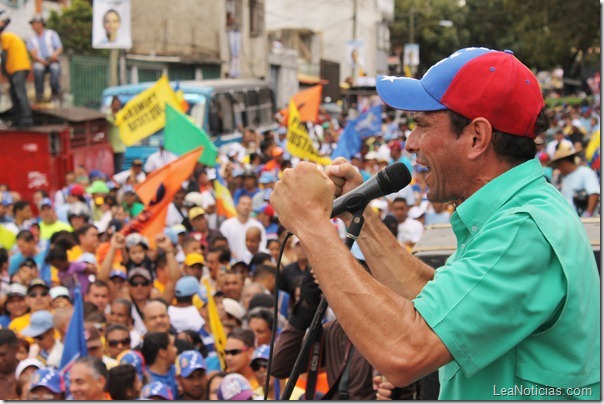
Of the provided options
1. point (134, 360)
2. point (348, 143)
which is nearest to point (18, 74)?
point (348, 143)

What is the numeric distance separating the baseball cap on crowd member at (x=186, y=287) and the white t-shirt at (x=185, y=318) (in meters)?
0.12

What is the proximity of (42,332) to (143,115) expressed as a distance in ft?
23.3

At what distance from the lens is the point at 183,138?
39.7ft

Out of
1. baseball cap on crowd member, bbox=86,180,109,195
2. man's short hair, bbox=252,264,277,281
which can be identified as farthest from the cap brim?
baseball cap on crowd member, bbox=86,180,109,195

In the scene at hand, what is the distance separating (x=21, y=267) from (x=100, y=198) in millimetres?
4304

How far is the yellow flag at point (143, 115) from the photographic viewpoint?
13430 millimetres

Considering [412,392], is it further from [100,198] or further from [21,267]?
[100,198]

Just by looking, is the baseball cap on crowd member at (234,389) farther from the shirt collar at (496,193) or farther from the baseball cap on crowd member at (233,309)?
the shirt collar at (496,193)

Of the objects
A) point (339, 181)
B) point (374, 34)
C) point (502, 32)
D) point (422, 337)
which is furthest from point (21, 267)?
point (502, 32)

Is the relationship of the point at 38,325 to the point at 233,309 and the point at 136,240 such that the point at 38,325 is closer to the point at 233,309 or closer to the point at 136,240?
the point at 233,309

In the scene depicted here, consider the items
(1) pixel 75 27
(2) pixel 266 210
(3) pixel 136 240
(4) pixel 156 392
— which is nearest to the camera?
(4) pixel 156 392

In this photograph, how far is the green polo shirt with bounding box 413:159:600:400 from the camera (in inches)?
76.1

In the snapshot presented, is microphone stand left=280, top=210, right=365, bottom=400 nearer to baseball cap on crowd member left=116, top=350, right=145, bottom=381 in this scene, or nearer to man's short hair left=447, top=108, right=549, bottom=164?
man's short hair left=447, top=108, right=549, bottom=164

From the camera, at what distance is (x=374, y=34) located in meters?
62.8
